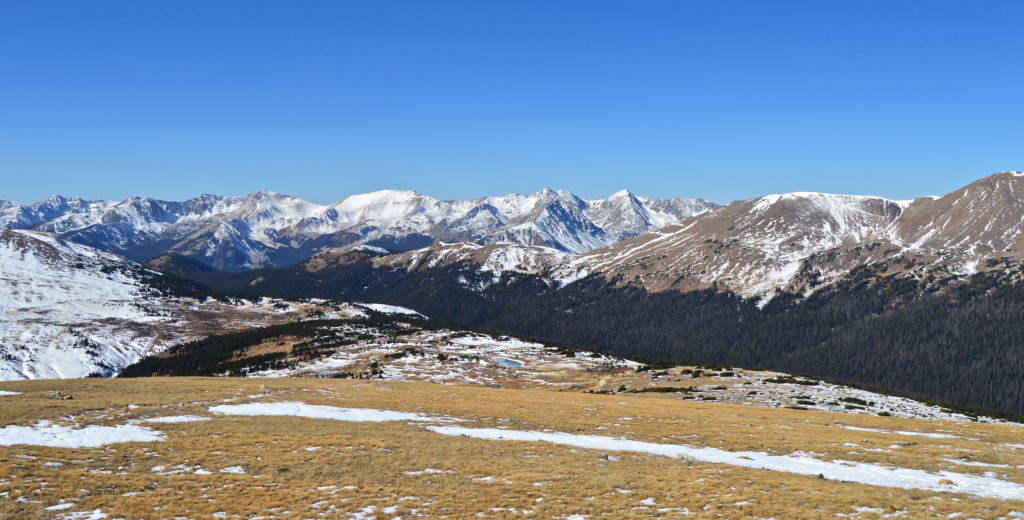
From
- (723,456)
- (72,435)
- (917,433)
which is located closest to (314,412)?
(72,435)

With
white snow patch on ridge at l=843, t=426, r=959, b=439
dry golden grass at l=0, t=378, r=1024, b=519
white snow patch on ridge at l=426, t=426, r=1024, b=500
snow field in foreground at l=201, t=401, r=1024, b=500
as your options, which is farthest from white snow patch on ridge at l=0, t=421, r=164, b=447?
white snow patch on ridge at l=843, t=426, r=959, b=439

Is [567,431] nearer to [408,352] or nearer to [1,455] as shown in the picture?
[1,455]

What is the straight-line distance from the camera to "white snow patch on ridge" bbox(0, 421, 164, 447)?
38.1 m

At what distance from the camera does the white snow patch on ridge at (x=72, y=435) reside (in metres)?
38.1

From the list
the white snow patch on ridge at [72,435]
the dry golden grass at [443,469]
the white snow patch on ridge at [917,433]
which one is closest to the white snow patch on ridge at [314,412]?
the dry golden grass at [443,469]

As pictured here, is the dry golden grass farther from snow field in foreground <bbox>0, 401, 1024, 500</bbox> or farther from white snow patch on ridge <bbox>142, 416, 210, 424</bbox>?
snow field in foreground <bbox>0, 401, 1024, 500</bbox>

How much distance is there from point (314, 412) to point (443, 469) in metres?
28.2

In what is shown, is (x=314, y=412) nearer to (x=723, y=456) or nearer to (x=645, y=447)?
(x=645, y=447)

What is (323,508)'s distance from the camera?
26.5 meters

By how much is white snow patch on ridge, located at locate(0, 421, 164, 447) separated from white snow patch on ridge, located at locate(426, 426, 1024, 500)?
22.5 metres

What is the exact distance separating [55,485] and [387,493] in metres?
16.9

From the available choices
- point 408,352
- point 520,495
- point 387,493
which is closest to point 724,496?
point 520,495

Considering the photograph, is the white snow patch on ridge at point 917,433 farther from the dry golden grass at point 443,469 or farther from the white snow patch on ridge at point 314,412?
the white snow patch on ridge at point 314,412

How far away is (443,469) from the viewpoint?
112 ft
